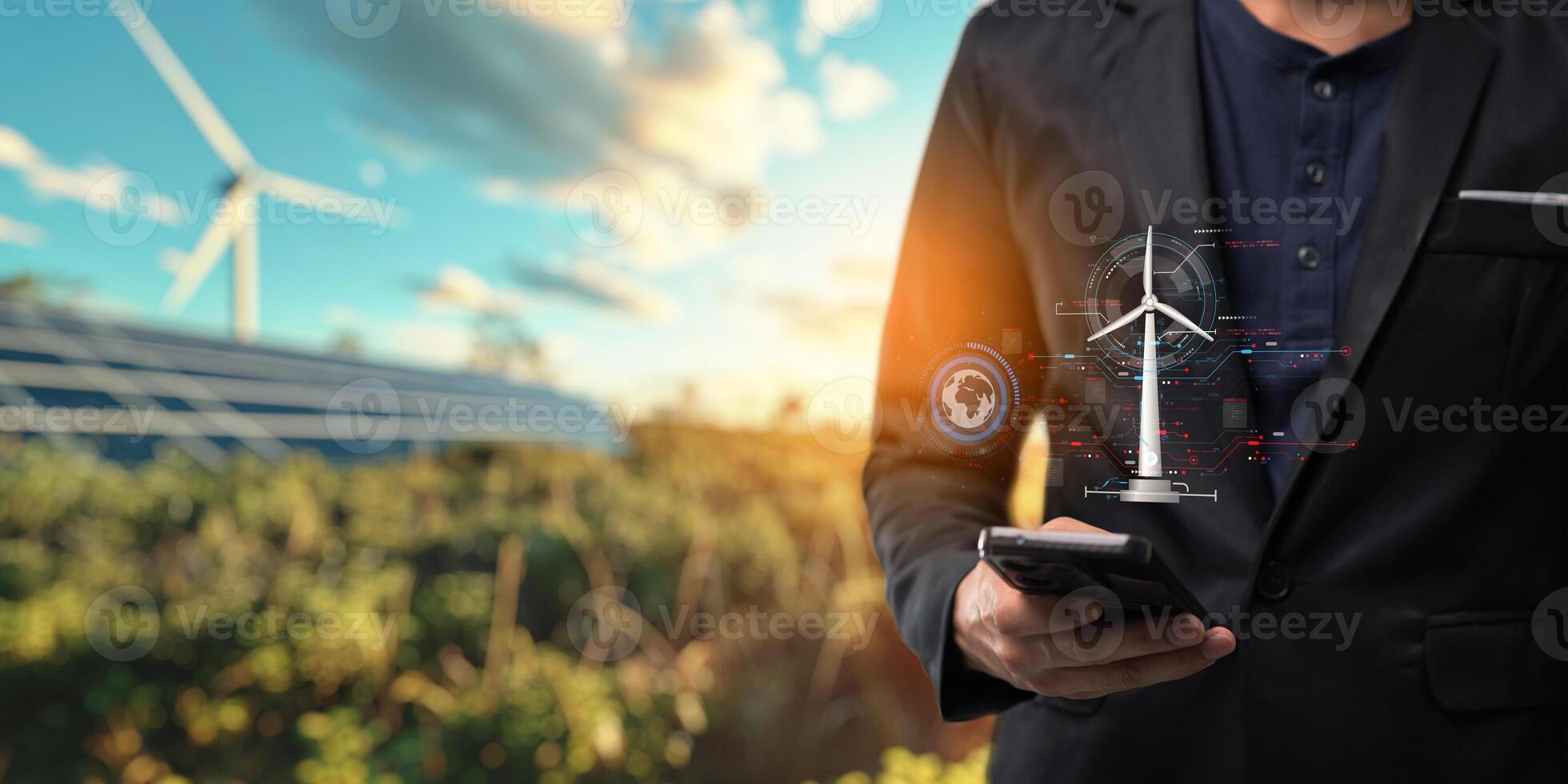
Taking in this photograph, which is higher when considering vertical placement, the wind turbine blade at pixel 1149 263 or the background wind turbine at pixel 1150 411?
the wind turbine blade at pixel 1149 263

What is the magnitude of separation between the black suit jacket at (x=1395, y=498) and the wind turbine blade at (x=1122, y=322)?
120 mm

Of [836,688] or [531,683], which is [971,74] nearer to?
[836,688]

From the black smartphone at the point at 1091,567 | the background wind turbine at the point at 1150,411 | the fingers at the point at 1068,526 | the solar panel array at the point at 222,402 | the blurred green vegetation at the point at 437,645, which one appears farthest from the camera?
the solar panel array at the point at 222,402

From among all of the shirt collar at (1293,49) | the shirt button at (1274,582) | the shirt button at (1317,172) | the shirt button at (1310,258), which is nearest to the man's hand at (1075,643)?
the shirt button at (1274,582)

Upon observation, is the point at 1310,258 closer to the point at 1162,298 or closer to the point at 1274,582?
the point at 1162,298

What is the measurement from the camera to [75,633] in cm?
482

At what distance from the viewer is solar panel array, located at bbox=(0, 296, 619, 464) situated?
296 inches

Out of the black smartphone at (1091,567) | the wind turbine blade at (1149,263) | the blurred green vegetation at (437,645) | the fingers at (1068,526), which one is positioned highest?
the wind turbine blade at (1149,263)

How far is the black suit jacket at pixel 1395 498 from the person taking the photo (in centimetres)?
113

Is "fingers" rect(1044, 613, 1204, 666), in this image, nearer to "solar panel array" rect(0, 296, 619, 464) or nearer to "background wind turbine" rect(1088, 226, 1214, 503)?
"background wind turbine" rect(1088, 226, 1214, 503)

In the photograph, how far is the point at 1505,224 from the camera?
1161 mm

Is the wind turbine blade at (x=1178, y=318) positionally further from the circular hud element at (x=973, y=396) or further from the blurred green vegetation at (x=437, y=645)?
the blurred green vegetation at (x=437, y=645)

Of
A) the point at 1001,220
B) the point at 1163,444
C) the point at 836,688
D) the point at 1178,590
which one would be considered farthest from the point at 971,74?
the point at 836,688

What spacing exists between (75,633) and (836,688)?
434 centimetres
